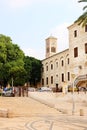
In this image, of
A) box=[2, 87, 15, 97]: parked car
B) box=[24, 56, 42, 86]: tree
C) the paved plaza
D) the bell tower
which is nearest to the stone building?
the bell tower

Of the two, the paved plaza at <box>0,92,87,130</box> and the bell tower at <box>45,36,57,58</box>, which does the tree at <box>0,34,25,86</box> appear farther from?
the bell tower at <box>45,36,57,58</box>

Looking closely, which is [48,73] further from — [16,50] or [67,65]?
[16,50]

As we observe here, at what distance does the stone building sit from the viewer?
54500mm

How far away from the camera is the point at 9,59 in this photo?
57.2m

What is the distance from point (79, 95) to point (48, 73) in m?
33.5

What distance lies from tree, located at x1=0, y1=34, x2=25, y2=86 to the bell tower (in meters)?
28.4

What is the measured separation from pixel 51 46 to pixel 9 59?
102 ft

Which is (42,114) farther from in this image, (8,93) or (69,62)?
(69,62)

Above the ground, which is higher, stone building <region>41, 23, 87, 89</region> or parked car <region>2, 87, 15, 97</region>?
stone building <region>41, 23, 87, 89</region>

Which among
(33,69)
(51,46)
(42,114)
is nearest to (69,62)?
(33,69)

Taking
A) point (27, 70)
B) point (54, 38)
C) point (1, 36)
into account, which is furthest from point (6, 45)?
point (54, 38)

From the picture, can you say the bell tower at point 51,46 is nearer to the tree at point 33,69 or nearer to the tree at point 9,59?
the tree at point 33,69

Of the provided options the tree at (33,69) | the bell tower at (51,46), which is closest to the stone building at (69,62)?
the bell tower at (51,46)

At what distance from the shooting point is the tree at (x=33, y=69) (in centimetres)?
7450
